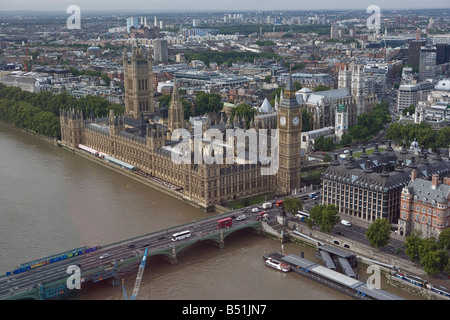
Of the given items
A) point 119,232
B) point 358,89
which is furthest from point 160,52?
point 119,232

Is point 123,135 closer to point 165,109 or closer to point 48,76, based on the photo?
point 165,109

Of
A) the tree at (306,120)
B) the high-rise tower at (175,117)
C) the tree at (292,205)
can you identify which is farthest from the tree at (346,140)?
the tree at (292,205)

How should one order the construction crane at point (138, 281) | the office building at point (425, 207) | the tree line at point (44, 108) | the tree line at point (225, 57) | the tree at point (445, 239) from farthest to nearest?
the tree line at point (225, 57) → the tree line at point (44, 108) → the office building at point (425, 207) → the tree at point (445, 239) → the construction crane at point (138, 281)

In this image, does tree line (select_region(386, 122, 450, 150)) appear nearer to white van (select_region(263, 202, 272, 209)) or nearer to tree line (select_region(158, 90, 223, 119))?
white van (select_region(263, 202, 272, 209))

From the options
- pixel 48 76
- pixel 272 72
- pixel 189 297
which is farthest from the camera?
pixel 272 72

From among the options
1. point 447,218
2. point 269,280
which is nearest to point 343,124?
point 447,218

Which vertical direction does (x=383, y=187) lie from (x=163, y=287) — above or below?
above

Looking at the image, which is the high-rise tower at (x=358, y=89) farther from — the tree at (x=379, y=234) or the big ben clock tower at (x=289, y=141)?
the tree at (x=379, y=234)

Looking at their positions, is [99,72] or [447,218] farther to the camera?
[99,72]
